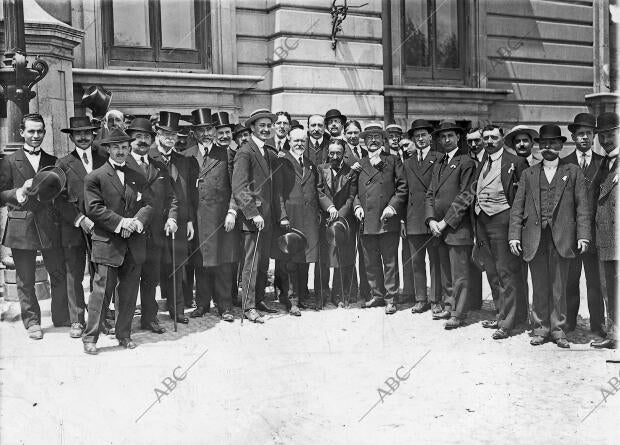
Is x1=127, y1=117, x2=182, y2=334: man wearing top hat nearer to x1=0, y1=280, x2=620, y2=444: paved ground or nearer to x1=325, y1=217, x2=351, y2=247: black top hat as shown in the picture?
x1=0, y1=280, x2=620, y2=444: paved ground

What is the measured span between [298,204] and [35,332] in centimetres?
301

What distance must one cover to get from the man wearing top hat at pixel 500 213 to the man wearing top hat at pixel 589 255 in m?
0.50

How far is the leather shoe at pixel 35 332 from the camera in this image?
22.8 ft

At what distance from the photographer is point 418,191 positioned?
326 inches

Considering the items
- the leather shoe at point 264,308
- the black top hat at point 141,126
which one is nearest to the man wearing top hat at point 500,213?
the leather shoe at point 264,308

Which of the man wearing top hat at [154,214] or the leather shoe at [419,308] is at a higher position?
the man wearing top hat at [154,214]

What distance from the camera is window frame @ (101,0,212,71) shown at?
12.2 metres

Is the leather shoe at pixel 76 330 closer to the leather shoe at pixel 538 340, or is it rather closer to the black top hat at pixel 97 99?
the leather shoe at pixel 538 340

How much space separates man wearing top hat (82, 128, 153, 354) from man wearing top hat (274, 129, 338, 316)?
76.4 inches

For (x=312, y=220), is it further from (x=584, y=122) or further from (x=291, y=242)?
(x=584, y=122)

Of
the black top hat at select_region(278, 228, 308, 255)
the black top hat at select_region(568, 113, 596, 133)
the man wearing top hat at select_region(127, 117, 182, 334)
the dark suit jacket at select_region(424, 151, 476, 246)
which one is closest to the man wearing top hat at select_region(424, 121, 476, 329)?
the dark suit jacket at select_region(424, 151, 476, 246)

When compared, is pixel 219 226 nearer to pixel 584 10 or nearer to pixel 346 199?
pixel 346 199

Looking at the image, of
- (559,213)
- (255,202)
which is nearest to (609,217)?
(559,213)

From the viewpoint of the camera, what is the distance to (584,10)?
16.5 metres
